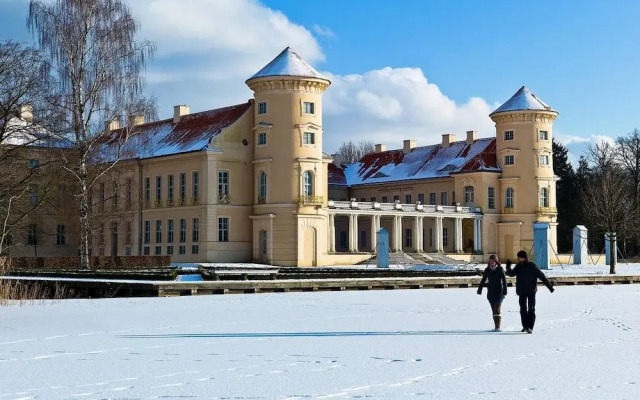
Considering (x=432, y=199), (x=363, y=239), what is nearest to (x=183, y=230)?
(x=363, y=239)

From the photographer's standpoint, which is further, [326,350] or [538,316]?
[538,316]

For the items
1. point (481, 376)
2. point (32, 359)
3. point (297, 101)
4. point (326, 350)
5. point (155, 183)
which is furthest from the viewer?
point (155, 183)

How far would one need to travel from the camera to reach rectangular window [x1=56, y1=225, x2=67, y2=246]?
215 feet

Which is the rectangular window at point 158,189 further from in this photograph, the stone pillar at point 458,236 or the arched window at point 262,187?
the stone pillar at point 458,236

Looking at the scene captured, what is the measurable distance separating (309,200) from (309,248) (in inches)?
114

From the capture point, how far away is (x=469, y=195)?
7081 cm

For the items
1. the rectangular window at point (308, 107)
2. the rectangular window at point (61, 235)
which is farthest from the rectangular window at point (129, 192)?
the rectangular window at point (308, 107)

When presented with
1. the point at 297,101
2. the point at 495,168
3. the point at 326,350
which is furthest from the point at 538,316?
the point at 495,168

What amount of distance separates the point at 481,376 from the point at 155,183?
51.9 metres

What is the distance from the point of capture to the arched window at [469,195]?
2776 inches

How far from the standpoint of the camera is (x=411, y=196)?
249 ft

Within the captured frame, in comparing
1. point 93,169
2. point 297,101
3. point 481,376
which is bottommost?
point 481,376

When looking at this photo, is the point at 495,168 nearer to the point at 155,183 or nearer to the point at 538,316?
the point at 155,183

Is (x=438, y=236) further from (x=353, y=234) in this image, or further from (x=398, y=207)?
(x=353, y=234)
